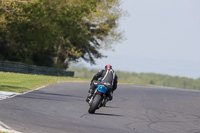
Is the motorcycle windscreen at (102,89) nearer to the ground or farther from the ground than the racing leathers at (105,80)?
nearer to the ground

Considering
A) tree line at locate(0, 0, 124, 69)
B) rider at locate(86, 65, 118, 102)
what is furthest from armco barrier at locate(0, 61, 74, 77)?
rider at locate(86, 65, 118, 102)

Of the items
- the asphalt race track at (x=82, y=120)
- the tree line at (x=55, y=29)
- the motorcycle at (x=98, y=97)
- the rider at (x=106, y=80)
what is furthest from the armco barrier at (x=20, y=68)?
the motorcycle at (x=98, y=97)

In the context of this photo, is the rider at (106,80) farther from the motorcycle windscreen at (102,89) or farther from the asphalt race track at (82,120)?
the asphalt race track at (82,120)

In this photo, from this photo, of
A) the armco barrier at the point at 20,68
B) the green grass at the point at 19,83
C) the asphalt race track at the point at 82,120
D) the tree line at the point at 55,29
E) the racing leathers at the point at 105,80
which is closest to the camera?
the asphalt race track at the point at 82,120

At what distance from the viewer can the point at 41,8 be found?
168 ft

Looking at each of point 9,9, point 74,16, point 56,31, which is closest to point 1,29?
point 9,9

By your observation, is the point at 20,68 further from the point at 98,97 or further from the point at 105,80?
the point at 98,97

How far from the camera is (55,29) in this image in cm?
5397

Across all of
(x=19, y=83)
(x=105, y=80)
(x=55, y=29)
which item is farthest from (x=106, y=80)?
(x=55, y=29)

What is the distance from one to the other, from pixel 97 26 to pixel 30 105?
155ft

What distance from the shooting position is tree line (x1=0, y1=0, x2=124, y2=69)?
47.6 m

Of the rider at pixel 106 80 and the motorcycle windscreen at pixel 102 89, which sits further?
the rider at pixel 106 80

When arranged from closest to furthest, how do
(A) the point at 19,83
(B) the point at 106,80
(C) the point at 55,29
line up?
(B) the point at 106,80, (A) the point at 19,83, (C) the point at 55,29

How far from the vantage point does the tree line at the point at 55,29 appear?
156 feet
